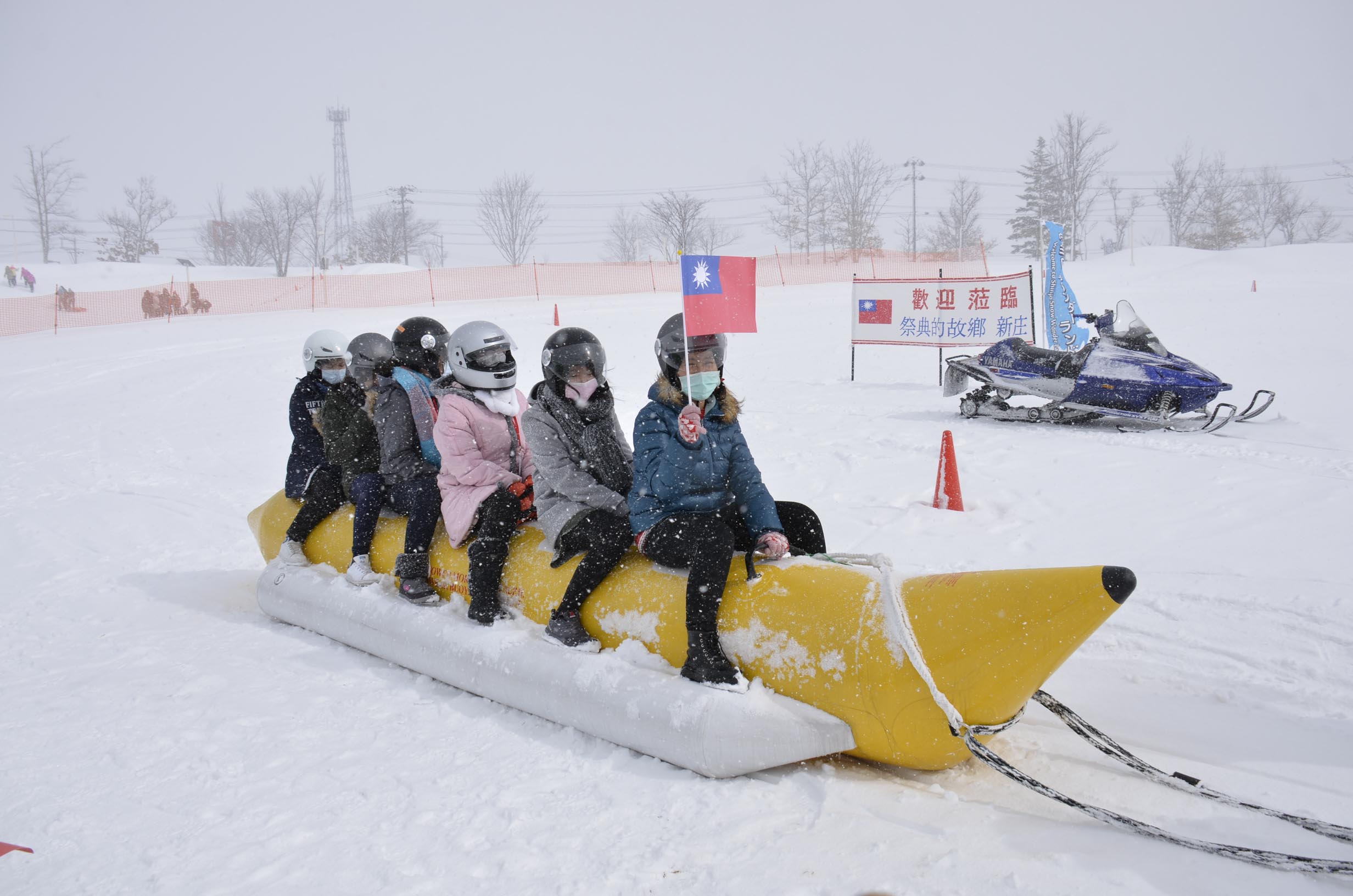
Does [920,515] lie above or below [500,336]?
below

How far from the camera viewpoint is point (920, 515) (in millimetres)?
6871

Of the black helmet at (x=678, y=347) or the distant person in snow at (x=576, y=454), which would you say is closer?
the black helmet at (x=678, y=347)

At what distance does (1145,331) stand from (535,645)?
354 inches

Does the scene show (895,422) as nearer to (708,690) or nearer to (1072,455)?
(1072,455)

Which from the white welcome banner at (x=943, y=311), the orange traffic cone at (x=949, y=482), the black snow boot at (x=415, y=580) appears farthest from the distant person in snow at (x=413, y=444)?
the white welcome banner at (x=943, y=311)

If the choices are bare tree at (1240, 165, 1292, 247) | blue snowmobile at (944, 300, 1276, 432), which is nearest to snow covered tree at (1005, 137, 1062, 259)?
bare tree at (1240, 165, 1292, 247)

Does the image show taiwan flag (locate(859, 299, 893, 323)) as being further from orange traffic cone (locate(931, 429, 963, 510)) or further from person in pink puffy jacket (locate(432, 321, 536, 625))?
person in pink puffy jacket (locate(432, 321, 536, 625))

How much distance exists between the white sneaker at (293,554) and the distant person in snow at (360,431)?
1.39 feet

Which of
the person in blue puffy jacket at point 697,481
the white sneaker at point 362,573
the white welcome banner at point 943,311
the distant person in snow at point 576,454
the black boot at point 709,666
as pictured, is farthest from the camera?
the white welcome banner at point 943,311

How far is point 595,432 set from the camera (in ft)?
14.8

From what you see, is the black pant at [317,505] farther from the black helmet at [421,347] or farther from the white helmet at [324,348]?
the black helmet at [421,347]

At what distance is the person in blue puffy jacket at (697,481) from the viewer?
376 centimetres

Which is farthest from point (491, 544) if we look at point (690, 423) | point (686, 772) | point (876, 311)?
point (876, 311)

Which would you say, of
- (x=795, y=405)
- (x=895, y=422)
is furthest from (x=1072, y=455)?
(x=795, y=405)
